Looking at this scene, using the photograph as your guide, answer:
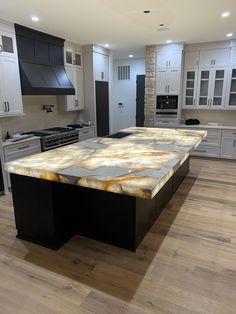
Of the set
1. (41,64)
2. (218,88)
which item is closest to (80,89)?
(41,64)

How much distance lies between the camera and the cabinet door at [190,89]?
18.5ft

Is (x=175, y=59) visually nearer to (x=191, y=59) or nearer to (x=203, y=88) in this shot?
(x=191, y=59)

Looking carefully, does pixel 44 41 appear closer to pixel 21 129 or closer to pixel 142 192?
pixel 21 129

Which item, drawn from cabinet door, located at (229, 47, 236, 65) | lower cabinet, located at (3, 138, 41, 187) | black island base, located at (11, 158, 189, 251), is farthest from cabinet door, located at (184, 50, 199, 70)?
black island base, located at (11, 158, 189, 251)

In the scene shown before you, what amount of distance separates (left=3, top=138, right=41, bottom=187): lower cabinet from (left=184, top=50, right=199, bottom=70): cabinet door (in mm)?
3903

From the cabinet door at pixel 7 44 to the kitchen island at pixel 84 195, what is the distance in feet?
7.09

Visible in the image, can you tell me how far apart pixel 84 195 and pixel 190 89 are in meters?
4.45

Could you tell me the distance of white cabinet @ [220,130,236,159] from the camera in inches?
209

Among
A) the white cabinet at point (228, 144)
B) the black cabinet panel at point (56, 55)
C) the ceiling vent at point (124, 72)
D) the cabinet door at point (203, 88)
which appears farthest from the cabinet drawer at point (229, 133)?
the black cabinet panel at point (56, 55)

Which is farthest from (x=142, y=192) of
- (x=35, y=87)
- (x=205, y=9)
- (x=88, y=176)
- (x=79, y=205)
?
(x=35, y=87)

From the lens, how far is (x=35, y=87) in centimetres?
410

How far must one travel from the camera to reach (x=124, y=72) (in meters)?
7.82

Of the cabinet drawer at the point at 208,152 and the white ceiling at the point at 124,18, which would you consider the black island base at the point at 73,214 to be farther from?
the cabinet drawer at the point at 208,152

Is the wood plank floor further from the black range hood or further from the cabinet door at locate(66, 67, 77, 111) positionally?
the cabinet door at locate(66, 67, 77, 111)
